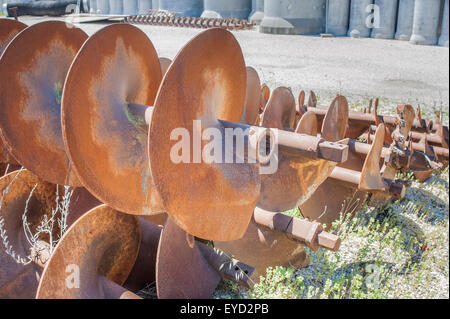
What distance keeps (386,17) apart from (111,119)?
10.9m

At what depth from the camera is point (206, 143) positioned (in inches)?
70.1

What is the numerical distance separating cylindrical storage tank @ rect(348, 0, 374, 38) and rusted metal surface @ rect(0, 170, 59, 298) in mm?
10933

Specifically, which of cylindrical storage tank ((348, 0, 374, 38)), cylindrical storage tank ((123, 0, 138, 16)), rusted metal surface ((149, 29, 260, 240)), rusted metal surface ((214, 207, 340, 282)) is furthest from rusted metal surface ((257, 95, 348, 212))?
cylindrical storage tank ((123, 0, 138, 16))

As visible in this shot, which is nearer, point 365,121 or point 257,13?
point 365,121

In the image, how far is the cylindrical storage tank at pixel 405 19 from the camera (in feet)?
34.2

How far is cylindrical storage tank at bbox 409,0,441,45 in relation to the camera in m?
9.65

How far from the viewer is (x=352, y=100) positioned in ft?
20.2

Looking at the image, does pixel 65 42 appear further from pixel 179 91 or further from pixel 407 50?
pixel 407 50

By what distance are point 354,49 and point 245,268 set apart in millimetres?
9354

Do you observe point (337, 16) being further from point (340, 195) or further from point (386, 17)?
point (340, 195)

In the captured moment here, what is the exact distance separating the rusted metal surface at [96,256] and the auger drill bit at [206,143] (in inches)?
16.6

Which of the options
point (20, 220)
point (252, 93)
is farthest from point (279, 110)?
point (20, 220)

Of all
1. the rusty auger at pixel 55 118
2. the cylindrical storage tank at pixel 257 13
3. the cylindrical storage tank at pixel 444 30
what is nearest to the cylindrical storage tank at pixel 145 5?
the cylindrical storage tank at pixel 257 13

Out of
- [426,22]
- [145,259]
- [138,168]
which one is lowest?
[145,259]
